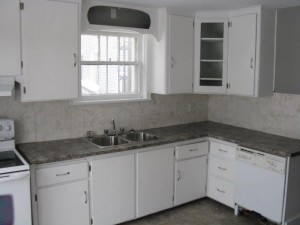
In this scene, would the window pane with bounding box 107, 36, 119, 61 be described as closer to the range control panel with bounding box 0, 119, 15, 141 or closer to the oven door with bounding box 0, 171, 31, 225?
the range control panel with bounding box 0, 119, 15, 141

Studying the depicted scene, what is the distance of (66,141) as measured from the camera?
324 centimetres

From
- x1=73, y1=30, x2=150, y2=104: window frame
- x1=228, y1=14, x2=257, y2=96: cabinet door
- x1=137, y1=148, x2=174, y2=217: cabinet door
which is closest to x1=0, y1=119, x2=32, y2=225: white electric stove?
x1=137, y1=148, x2=174, y2=217: cabinet door

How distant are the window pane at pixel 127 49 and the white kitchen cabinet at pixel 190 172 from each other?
4.07ft

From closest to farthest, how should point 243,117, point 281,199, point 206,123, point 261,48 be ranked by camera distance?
point 281,199, point 261,48, point 243,117, point 206,123

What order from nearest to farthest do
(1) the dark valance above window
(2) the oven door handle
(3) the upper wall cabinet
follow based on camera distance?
(2) the oven door handle → (1) the dark valance above window → (3) the upper wall cabinet

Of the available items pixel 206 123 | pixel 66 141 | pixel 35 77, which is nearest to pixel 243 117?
pixel 206 123

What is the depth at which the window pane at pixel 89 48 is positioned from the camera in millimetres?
3438

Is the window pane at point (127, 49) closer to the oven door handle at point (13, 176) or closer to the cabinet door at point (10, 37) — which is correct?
the cabinet door at point (10, 37)

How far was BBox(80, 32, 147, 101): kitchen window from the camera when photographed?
138 inches

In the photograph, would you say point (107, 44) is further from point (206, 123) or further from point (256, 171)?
point (256, 171)

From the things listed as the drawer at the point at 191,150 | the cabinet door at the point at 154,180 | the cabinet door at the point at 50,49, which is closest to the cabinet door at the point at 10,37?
the cabinet door at the point at 50,49

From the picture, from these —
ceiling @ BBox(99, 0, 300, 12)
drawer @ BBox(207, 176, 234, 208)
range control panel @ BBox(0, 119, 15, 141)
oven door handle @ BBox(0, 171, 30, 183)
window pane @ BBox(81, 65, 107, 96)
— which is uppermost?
ceiling @ BBox(99, 0, 300, 12)

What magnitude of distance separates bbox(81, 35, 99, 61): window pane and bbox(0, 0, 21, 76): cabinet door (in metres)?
0.87

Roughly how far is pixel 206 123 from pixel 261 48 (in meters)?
1.31
